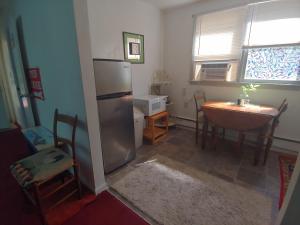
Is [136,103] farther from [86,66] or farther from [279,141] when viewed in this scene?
[279,141]

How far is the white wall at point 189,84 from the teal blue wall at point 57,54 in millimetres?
2493

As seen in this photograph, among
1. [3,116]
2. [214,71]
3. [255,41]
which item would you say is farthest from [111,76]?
[3,116]

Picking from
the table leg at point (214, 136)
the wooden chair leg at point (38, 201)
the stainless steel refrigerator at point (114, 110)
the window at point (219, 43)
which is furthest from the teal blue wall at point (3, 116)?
the table leg at point (214, 136)

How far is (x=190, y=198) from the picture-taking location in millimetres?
1646

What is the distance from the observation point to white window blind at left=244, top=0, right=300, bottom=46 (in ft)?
7.21

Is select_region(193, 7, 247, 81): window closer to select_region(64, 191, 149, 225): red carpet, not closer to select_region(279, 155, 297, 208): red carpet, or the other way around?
select_region(279, 155, 297, 208): red carpet

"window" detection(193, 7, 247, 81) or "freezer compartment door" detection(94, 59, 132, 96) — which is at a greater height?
"window" detection(193, 7, 247, 81)

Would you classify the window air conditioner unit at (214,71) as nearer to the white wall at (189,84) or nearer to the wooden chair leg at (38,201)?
the white wall at (189,84)

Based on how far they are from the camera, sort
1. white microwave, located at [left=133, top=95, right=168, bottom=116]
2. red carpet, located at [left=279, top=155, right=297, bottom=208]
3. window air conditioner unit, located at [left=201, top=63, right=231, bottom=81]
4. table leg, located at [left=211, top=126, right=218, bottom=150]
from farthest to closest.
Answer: window air conditioner unit, located at [left=201, top=63, right=231, bottom=81]
white microwave, located at [left=133, top=95, right=168, bottom=116]
table leg, located at [left=211, top=126, right=218, bottom=150]
red carpet, located at [left=279, top=155, right=297, bottom=208]

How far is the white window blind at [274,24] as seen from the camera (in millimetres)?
2197

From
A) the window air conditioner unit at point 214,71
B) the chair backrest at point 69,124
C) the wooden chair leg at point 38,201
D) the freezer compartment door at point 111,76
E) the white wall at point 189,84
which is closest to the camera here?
the wooden chair leg at point 38,201

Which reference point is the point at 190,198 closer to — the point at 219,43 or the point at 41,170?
the point at 41,170

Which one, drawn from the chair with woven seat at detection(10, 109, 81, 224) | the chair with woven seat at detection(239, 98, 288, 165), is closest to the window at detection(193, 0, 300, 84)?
the chair with woven seat at detection(239, 98, 288, 165)

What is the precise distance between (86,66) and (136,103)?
152 cm
